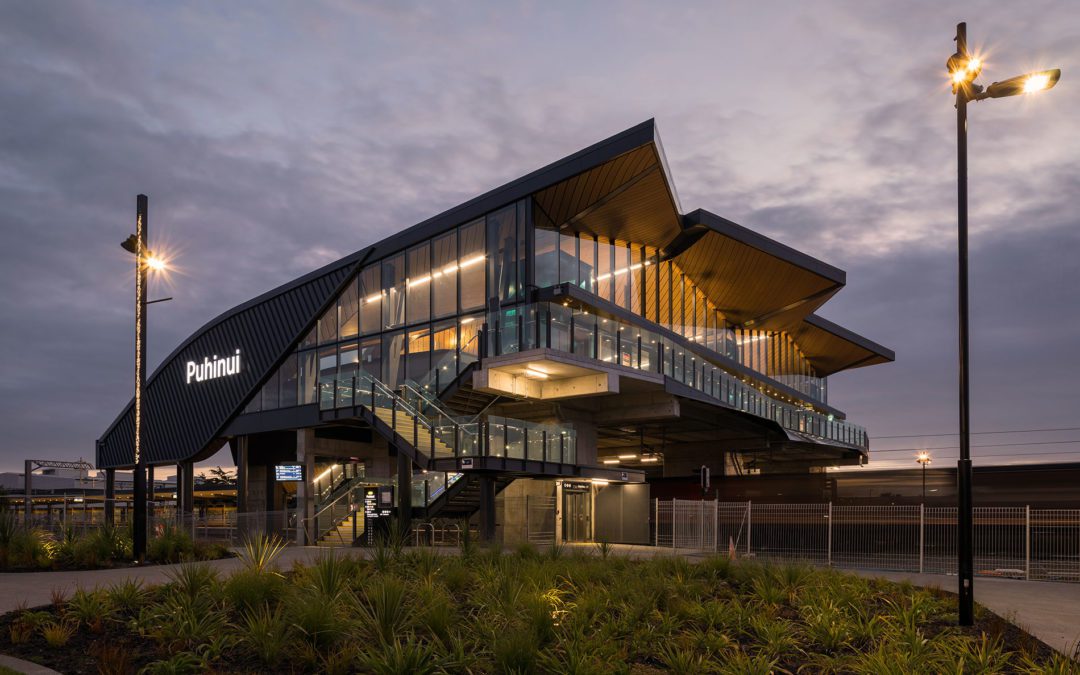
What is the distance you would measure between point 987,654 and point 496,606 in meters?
5.66

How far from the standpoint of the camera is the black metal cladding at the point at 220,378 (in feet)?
131

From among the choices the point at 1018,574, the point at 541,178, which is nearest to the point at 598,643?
the point at 1018,574

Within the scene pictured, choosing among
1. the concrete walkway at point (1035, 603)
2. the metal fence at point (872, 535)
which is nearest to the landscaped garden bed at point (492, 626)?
the concrete walkway at point (1035, 603)

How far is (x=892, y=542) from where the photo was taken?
2883 cm

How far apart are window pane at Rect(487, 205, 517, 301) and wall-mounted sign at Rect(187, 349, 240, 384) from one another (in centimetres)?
1716

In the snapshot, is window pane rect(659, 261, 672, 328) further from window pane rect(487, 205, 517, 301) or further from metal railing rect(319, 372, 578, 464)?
metal railing rect(319, 372, 578, 464)

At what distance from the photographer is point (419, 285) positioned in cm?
3394

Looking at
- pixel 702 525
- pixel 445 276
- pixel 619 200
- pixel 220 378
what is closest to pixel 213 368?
pixel 220 378

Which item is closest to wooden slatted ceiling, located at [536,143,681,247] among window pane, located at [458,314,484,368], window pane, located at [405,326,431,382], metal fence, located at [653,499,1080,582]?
window pane, located at [458,314,484,368]

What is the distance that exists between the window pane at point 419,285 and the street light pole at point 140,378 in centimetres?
1418

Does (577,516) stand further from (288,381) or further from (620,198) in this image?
(288,381)

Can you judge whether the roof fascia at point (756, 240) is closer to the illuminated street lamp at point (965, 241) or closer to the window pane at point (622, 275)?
the window pane at point (622, 275)

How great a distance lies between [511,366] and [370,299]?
11.2 metres

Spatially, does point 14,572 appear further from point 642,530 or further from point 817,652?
point 642,530
